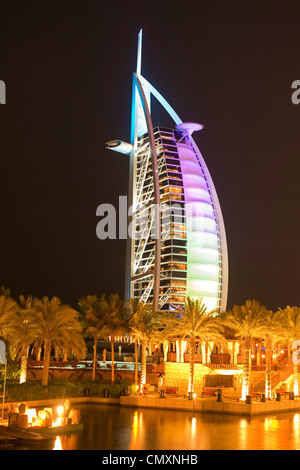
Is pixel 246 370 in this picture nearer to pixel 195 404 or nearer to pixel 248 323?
pixel 248 323

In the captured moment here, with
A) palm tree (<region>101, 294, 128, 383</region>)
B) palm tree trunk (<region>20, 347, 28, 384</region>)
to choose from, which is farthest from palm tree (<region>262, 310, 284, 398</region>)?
palm tree trunk (<region>20, 347, 28, 384</region>)

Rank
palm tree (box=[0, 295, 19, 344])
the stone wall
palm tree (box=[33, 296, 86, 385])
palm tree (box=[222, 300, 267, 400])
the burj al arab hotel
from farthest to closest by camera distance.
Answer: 1. the burj al arab hotel
2. the stone wall
3. palm tree (box=[222, 300, 267, 400])
4. palm tree (box=[33, 296, 86, 385])
5. palm tree (box=[0, 295, 19, 344])

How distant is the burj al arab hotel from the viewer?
113938mm

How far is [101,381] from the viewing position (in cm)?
4744

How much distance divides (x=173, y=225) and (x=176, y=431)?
85.6 m

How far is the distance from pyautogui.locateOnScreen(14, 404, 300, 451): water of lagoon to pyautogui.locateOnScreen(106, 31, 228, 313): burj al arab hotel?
69408 mm

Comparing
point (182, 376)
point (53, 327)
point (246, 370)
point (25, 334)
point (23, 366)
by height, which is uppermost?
point (53, 327)

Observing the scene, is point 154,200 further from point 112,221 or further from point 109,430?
point 109,430

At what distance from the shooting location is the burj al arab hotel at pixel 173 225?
114m

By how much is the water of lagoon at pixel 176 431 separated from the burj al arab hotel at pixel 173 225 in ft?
228

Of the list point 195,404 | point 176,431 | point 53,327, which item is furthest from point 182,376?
point 176,431

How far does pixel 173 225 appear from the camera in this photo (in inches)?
4535

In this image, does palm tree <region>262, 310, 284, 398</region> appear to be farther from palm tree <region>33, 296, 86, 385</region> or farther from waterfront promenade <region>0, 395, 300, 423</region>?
palm tree <region>33, 296, 86, 385</region>
